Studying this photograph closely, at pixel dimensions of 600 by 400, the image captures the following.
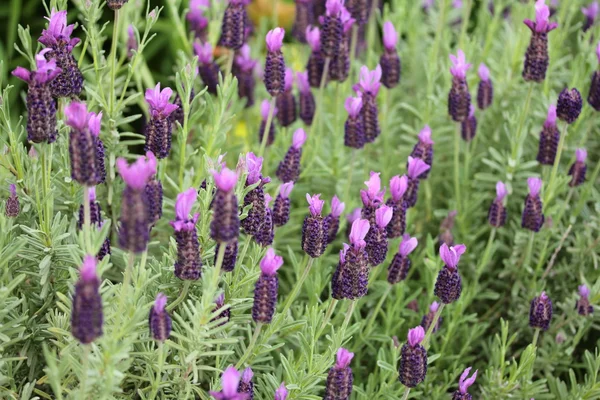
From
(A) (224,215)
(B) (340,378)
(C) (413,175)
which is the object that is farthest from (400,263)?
(A) (224,215)

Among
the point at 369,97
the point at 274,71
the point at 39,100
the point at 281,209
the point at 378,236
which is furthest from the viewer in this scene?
the point at 369,97

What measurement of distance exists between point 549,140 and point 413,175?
17.3 inches

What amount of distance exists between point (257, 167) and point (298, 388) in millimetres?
465

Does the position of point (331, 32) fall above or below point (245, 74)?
above

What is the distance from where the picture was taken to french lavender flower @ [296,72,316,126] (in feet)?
7.55

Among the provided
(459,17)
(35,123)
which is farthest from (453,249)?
(459,17)

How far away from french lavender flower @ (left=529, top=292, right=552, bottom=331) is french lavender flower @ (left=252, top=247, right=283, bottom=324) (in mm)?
692

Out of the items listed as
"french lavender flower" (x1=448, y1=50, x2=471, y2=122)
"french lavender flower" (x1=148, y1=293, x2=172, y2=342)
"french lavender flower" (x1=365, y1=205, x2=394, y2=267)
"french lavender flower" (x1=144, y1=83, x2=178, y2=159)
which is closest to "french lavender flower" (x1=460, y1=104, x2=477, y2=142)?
"french lavender flower" (x1=448, y1=50, x2=471, y2=122)

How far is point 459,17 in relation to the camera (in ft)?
11.1

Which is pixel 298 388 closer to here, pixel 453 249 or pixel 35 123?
pixel 453 249

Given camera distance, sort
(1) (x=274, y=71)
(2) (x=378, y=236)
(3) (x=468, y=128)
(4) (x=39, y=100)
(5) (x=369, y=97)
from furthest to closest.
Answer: (3) (x=468, y=128)
(5) (x=369, y=97)
(1) (x=274, y=71)
(2) (x=378, y=236)
(4) (x=39, y=100)

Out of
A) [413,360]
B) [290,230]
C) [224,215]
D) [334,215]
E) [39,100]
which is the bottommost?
[290,230]

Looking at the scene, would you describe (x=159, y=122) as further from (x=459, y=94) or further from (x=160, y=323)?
(x=459, y=94)

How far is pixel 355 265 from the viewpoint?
1543 millimetres
